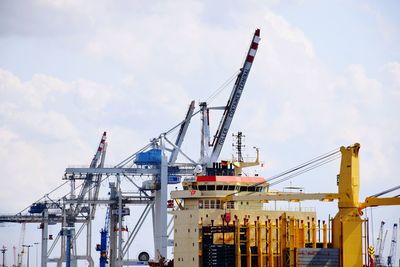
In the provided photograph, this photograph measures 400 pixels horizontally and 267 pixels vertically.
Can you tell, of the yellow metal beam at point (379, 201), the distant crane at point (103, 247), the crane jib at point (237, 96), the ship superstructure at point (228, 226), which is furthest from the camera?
the distant crane at point (103, 247)

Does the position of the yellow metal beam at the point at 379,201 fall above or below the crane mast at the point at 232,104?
below

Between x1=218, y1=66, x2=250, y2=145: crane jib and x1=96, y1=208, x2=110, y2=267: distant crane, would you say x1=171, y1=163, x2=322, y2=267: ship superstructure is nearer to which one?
x1=218, y1=66, x2=250, y2=145: crane jib

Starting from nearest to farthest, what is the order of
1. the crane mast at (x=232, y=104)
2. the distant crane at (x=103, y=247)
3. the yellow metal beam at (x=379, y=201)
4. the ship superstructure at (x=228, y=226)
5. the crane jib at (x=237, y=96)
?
the yellow metal beam at (x=379, y=201) < the ship superstructure at (x=228, y=226) < the crane mast at (x=232, y=104) < the crane jib at (x=237, y=96) < the distant crane at (x=103, y=247)

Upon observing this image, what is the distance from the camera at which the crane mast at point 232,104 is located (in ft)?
314

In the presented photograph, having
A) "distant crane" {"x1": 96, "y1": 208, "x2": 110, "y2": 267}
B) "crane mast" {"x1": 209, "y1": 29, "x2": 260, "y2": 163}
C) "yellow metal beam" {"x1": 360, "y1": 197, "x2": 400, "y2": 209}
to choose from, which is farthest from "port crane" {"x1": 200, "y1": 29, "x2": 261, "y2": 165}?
"yellow metal beam" {"x1": 360, "y1": 197, "x2": 400, "y2": 209}

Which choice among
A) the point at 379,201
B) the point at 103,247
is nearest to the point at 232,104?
the point at 103,247

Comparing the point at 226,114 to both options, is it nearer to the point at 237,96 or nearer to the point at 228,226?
the point at 237,96

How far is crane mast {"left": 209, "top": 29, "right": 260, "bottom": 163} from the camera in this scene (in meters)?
95.6

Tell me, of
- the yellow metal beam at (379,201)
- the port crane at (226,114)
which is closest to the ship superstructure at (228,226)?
the yellow metal beam at (379,201)

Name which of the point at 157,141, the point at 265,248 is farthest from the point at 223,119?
the point at 265,248

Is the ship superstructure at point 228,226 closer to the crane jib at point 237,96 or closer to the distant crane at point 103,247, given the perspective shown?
the crane jib at point 237,96

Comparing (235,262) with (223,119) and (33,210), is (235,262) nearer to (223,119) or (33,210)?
(223,119)

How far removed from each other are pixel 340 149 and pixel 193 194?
33.7 ft

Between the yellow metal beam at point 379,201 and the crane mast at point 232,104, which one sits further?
the crane mast at point 232,104
